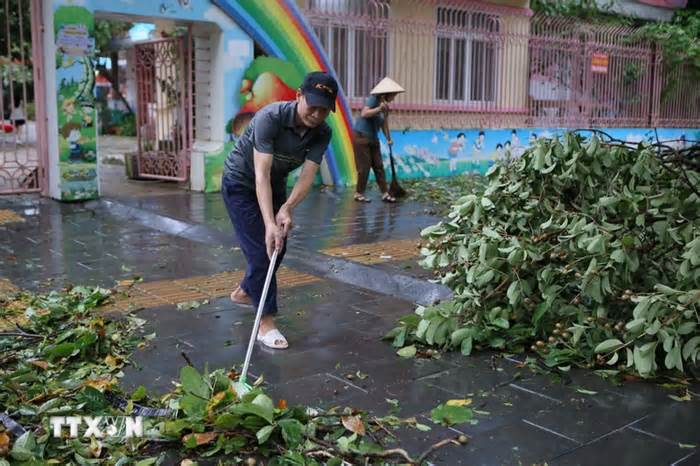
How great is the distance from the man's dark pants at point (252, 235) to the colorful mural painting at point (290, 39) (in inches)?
253

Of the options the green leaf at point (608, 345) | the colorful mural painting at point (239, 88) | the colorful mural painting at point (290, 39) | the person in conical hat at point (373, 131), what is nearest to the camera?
the green leaf at point (608, 345)

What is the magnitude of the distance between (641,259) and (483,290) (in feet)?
2.92

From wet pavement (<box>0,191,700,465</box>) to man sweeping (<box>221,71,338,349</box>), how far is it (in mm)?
399

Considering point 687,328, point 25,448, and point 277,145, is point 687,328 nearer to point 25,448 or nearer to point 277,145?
point 277,145

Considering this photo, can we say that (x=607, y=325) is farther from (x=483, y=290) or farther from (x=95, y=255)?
(x=95, y=255)

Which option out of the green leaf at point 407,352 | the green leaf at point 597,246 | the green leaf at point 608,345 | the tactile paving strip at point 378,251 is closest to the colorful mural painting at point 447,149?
the tactile paving strip at point 378,251

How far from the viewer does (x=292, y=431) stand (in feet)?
10.1

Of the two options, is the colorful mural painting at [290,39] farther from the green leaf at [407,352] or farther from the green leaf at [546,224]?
the green leaf at [407,352]

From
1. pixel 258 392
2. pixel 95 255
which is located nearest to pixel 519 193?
pixel 258 392

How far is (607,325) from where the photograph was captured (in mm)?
4137

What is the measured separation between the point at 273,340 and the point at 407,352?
2.54 ft

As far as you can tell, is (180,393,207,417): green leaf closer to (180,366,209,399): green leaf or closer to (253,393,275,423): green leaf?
(180,366,209,399): green leaf

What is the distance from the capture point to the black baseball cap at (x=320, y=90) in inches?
159

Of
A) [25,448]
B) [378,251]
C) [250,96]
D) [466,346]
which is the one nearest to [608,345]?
[466,346]
